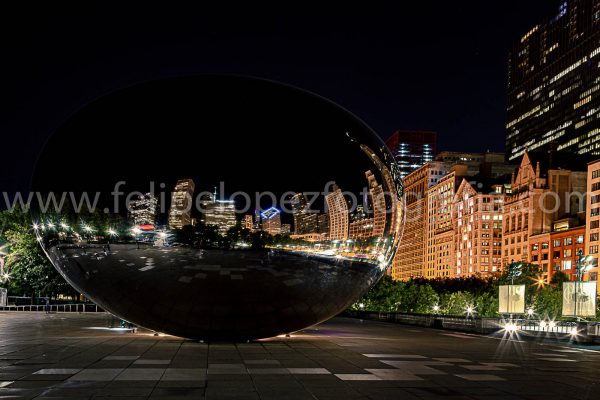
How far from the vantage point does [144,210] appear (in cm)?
1205

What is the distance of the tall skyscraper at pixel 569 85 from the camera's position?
165 meters

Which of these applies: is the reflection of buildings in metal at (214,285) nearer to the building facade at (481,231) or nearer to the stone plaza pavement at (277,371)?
the stone plaza pavement at (277,371)

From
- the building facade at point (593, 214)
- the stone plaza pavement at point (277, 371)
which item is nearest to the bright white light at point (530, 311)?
the building facade at point (593, 214)

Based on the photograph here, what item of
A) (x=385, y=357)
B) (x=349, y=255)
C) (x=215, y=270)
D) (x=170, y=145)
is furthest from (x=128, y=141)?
(x=385, y=357)

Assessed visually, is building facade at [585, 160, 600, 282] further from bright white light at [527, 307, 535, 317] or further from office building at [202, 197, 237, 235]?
office building at [202, 197, 237, 235]

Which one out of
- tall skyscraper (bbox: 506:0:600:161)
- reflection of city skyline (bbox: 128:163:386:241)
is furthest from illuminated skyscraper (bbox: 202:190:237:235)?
tall skyscraper (bbox: 506:0:600:161)

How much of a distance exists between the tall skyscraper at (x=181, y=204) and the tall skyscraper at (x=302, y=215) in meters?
1.82

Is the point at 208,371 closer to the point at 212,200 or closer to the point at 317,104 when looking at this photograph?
the point at 212,200

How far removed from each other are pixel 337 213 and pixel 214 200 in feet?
7.40

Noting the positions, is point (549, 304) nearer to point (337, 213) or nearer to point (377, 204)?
point (377, 204)

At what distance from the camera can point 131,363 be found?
12328 millimetres

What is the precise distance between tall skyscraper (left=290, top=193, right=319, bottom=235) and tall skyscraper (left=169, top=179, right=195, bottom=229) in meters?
1.82

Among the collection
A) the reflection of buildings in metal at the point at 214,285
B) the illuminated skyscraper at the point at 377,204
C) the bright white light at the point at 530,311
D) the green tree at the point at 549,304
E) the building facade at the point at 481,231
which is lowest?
the bright white light at the point at 530,311

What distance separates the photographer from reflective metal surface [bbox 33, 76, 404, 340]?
11.9m
